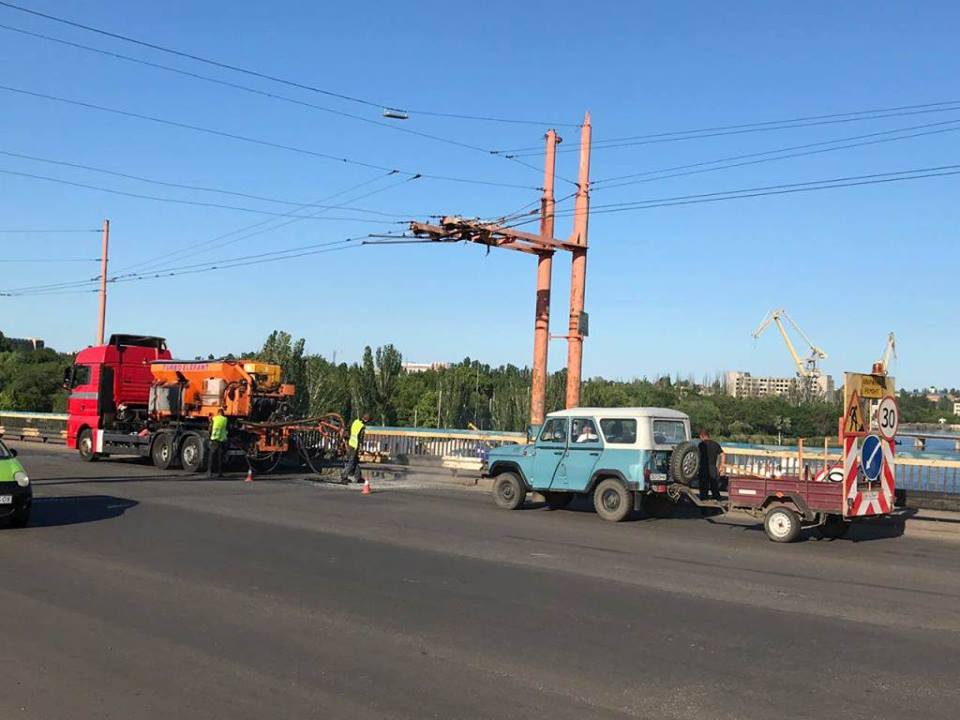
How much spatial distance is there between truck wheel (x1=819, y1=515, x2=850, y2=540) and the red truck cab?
20.6 metres

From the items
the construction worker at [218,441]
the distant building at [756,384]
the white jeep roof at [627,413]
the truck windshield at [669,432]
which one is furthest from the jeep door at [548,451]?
the distant building at [756,384]

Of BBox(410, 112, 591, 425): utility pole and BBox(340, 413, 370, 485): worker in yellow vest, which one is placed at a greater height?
BBox(410, 112, 591, 425): utility pole

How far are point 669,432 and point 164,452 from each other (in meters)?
→ 15.6

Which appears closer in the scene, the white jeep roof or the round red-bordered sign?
the round red-bordered sign

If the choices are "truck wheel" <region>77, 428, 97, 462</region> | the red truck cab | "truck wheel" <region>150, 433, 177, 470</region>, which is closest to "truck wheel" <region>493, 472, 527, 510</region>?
"truck wheel" <region>150, 433, 177, 470</region>

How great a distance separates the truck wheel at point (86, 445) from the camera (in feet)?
91.9

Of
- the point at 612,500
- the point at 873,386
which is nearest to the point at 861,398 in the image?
the point at 873,386

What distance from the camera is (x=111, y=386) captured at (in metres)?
28.2

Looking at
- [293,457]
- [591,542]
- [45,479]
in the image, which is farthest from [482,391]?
[591,542]

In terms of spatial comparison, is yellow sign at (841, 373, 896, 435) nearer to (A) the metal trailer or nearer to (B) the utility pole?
(A) the metal trailer

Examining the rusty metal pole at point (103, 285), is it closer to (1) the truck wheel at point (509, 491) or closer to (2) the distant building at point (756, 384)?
(1) the truck wheel at point (509, 491)

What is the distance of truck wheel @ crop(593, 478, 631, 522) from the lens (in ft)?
54.3

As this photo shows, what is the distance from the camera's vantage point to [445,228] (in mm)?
22328

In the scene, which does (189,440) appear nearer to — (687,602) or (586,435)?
(586,435)
